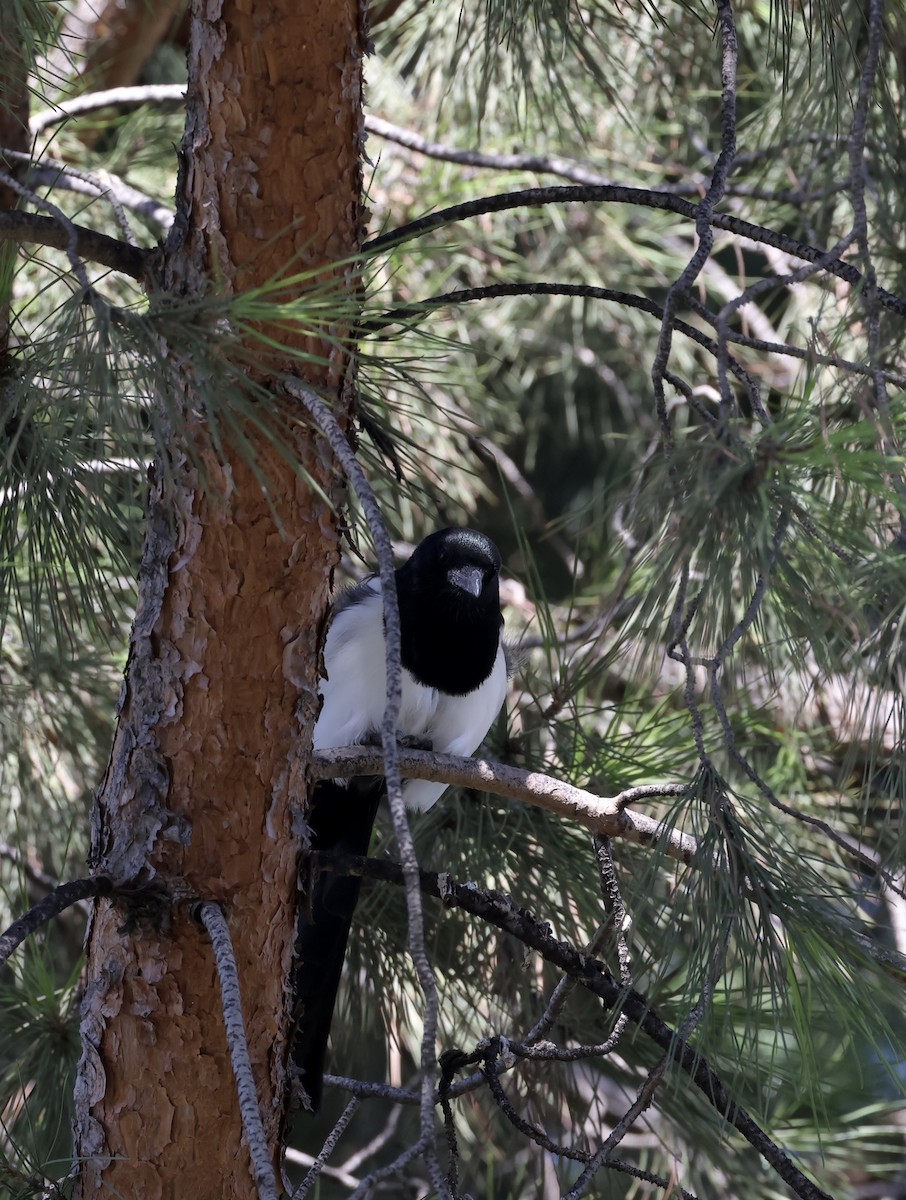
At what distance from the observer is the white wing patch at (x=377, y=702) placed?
1737mm

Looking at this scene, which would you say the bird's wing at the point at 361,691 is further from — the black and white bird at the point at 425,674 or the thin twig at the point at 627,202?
the thin twig at the point at 627,202

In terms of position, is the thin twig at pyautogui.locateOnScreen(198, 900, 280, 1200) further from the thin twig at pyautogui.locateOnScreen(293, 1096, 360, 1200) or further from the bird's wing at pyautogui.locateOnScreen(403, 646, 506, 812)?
the bird's wing at pyautogui.locateOnScreen(403, 646, 506, 812)

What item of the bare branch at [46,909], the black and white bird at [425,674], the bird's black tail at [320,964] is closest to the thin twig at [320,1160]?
the bird's black tail at [320,964]

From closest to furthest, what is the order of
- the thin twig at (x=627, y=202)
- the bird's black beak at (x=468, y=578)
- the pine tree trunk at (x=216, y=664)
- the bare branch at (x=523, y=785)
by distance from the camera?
the pine tree trunk at (x=216, y=664), the thin twig at (x=627, y=202), the bare branch at (x=523, y=785), the bird's black beak at (x=468, y=578)

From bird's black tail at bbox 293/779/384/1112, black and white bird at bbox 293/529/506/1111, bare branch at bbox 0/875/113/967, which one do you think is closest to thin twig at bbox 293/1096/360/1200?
bird's black tail at bbox 293/779/384/1112

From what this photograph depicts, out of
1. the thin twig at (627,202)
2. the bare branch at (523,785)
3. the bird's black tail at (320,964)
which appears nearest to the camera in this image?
the thin twig at (627,202)

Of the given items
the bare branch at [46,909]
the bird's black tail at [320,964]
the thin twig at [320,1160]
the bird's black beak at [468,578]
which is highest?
the bird's black beak at [468,578]

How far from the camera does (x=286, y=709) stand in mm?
991

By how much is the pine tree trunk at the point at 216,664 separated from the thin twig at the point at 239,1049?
1.8 inches

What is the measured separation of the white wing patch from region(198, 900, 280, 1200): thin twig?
0.79 m

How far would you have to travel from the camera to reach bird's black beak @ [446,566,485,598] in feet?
5.35

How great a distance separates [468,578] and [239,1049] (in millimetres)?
915

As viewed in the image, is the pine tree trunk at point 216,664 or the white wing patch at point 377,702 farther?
the white wing patch at point 377,702

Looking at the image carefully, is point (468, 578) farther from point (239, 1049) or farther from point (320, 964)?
point (239, 1049)
